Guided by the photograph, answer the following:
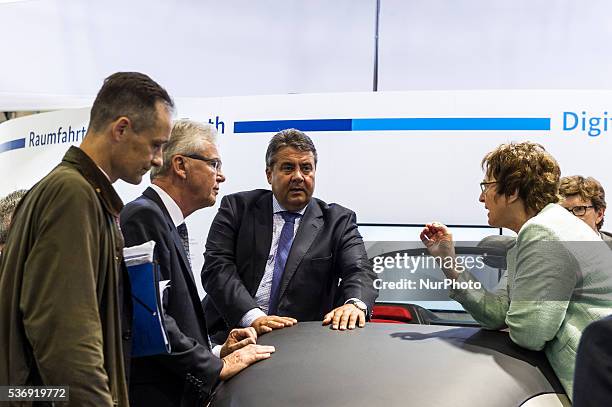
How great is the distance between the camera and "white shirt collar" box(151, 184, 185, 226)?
194 cm

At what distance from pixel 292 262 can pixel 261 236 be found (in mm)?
151

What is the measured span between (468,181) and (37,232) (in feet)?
7.95

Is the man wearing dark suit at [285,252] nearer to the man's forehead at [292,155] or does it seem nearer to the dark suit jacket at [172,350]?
the man's forehead at [292,155]

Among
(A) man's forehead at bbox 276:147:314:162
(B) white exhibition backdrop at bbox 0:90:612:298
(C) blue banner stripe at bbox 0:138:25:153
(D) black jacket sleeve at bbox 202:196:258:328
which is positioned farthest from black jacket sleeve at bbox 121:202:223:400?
(C) blue banner stripe at bbox 0:138:25:153

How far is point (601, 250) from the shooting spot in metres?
1.74

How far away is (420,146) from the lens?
135 inches

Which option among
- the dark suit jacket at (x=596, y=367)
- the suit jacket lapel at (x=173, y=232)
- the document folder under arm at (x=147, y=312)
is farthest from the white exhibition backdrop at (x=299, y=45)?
the dark suit jacket at (x=596, y=367)

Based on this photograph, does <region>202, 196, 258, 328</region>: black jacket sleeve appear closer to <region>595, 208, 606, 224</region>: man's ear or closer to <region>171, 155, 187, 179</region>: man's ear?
<region>171, 155, 187, 179</region>: man's ear

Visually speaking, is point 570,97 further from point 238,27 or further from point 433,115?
point 238,27

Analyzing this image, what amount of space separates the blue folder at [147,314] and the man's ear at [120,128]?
28cm

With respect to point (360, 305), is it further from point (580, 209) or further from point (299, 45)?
point (299, 45)

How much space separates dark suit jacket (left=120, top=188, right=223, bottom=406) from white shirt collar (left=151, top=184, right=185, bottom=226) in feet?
0.39

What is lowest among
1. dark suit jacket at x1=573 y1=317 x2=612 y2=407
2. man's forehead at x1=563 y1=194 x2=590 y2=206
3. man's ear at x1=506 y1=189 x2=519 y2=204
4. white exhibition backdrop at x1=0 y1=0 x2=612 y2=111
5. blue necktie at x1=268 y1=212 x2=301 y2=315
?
blue necktie at x1=268 y1=212 x2=301 y2=315

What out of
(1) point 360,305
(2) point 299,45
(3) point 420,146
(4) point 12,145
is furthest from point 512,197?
(4) point 12,145
